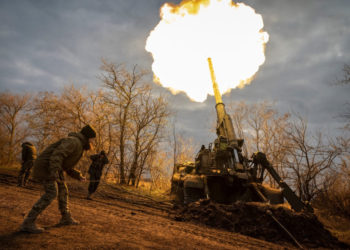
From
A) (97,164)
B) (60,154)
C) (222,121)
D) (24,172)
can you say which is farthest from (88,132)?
(222,121)

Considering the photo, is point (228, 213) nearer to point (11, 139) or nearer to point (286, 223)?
point (286, 223)

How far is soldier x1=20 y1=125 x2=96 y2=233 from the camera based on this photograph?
345 cm

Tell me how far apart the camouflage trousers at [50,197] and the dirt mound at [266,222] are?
4.12 metres

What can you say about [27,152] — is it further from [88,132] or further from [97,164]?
[88,132]

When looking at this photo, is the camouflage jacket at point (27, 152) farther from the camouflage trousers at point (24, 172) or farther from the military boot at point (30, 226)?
the military boot at point (30, 226)

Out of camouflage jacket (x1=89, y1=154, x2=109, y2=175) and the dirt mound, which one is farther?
camouflage jacket (x1=89, y1=154, x2=109, y2=175)

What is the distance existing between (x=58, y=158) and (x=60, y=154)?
0.08 m

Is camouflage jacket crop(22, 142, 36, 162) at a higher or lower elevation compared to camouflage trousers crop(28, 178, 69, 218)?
higher

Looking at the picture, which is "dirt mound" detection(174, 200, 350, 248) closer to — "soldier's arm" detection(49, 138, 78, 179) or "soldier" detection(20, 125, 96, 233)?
"soldier" detection(20, 125, 96, 233)

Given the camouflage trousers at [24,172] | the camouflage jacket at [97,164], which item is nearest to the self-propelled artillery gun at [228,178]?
the camouflage jacket at [97,164]

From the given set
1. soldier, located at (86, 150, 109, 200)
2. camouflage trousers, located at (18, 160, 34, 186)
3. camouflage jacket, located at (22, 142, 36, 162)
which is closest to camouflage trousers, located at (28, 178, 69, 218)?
soldier, located at (86, 150, 109, 200)

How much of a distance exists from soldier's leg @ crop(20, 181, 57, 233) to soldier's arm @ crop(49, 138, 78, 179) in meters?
0.21

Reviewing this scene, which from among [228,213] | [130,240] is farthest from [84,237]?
[228,213]

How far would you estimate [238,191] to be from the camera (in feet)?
33.3
